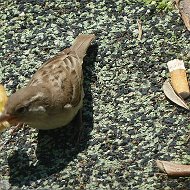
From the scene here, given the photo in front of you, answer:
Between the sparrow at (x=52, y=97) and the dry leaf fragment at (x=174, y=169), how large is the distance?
3.43 feet

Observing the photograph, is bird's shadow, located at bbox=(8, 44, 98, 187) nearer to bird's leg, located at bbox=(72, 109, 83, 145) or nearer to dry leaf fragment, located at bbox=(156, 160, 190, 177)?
bird's leg, located at bbox=(72, 109, 83, 145)

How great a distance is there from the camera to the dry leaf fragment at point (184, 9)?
6.91m

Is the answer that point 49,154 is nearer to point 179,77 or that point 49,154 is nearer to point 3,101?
point 3,101

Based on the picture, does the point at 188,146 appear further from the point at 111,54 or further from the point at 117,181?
the point at 111,54

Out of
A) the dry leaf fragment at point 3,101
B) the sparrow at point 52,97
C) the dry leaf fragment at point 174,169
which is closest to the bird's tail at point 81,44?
the sparrow at point 52,97

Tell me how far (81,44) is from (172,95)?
1205 mm

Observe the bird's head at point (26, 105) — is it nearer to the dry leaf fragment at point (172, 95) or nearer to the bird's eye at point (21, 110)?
the bird's eye at point (21, 110)

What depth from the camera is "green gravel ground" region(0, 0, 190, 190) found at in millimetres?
5824

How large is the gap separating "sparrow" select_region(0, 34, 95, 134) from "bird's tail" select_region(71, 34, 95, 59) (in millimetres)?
66

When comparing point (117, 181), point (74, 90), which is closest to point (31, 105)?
point (74, 90)

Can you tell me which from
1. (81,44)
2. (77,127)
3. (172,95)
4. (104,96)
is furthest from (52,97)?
(172,95)

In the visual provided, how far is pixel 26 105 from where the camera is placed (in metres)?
5.53

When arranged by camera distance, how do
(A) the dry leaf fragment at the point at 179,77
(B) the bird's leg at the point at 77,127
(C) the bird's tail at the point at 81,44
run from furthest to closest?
(C) the bird's tail at the point at 81,44
(A) the dry leaf fragment at the point at 179,77
(B) the bird's leg at the point at 77,127

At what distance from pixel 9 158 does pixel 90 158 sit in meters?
0.83
